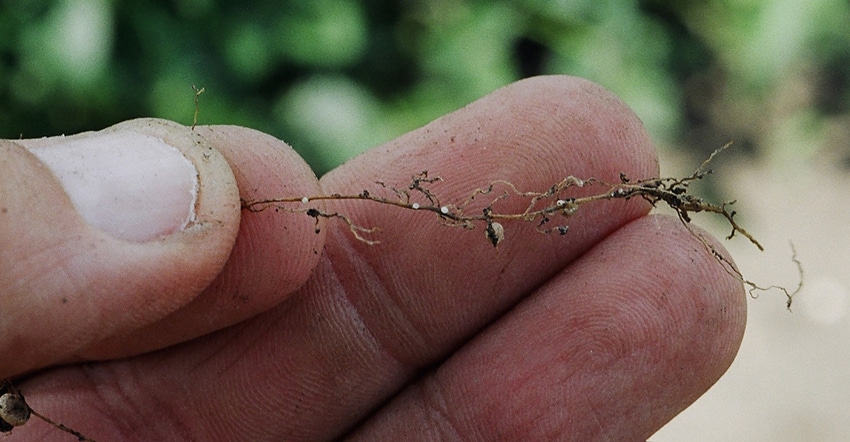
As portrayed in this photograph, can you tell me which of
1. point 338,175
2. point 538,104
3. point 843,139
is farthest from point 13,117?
point 843,139

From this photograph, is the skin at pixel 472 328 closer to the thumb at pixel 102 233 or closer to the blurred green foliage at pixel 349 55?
the thumb at pixel 102 233

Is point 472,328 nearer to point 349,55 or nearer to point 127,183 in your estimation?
point 127,183

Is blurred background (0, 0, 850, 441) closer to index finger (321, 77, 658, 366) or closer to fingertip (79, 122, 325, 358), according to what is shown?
index finger (321, 77, 658, 366)

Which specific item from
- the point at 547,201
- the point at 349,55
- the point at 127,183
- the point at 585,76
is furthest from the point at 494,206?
the point at 585,76

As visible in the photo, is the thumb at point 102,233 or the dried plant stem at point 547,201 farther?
the dried plant stem at point 547,201

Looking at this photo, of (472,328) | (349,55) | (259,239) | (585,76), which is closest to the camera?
(259,239)

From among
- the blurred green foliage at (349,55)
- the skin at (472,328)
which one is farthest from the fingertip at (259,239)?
the blurred green foliage at (349,55)
